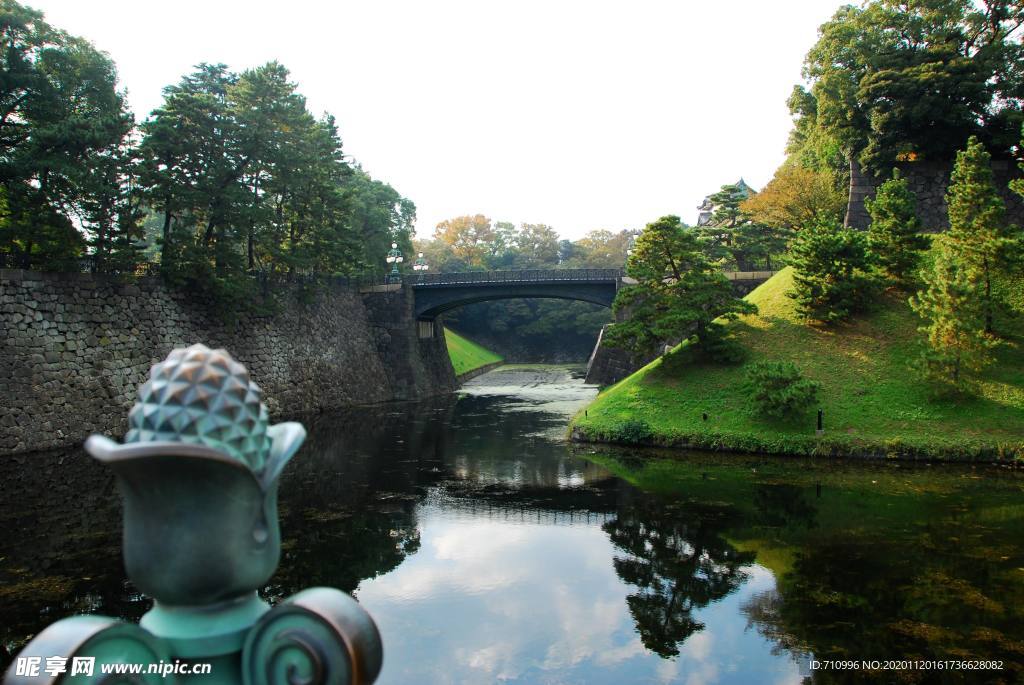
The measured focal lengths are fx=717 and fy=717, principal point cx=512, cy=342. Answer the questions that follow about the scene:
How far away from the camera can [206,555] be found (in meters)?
4.26

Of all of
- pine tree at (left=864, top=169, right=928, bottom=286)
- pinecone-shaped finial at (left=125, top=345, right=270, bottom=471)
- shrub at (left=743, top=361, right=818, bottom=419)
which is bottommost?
shrub at (left=743, top=361, right=818, bottom=419)

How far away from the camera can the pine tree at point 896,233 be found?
30.6 m

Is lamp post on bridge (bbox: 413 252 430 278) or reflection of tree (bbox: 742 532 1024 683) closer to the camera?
reflection of tree (bbox: 742 532 1024 683)

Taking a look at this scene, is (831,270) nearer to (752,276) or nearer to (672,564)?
(752,276)

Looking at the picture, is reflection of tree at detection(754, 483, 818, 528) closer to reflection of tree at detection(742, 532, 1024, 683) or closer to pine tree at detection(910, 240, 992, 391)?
reflection of tree at detection(742, 532, 1024, 683)

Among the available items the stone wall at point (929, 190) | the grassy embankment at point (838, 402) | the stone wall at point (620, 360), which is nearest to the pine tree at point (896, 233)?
the grassy embankment at point (838, 402)

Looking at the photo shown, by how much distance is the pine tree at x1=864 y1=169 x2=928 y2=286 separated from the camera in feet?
100

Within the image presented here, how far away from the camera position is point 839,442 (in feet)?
78.7

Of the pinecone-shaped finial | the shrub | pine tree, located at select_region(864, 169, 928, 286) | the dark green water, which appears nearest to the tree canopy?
pine tree, located at select_region(864, 169, 928, 286)

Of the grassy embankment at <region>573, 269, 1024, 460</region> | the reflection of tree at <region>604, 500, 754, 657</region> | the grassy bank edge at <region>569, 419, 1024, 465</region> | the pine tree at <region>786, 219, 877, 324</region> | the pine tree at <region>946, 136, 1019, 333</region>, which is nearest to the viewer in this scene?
the reflection of tree at <region>604, 500, 754, 657</region>

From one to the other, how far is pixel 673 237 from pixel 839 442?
34.9 ft

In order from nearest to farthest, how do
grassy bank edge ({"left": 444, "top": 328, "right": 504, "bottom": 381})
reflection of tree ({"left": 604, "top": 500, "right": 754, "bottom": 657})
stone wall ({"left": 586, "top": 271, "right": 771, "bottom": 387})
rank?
reflection of tree ({"left": 604, "top": 500, "right": 754, "bottom": 657}), stone wall ({"left": 586, "top": 271, "right": 771, "bottom": 387}), grassy bank edge ({"left": 444, "top": 328, "right": 504, "bottom": 381})

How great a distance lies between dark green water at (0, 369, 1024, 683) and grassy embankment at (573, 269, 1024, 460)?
5.02ft

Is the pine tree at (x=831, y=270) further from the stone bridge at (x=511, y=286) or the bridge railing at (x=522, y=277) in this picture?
the bridge railing at (x=522, y=277)
